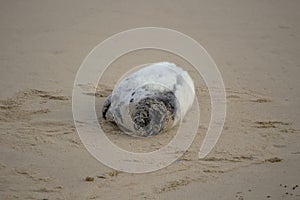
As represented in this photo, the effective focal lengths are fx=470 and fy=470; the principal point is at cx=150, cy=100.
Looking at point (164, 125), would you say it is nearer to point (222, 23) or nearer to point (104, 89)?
point (104, 89)

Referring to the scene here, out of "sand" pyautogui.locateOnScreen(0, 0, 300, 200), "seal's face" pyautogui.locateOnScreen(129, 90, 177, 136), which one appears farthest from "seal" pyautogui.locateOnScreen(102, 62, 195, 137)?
"sand" pyautogui.locateOnScreen(0, 0, 300, 200)

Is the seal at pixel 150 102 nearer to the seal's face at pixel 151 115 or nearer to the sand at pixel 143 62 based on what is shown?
the seal's face at pixel 151 115

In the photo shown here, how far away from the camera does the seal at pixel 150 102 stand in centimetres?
338

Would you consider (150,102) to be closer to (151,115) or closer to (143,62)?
(151,115)

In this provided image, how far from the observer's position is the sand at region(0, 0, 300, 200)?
2859 mm

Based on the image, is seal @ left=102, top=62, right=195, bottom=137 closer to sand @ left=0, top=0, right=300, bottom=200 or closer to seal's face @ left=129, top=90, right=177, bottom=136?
seal's face @ left=129, top=90, right=177, bottom=136

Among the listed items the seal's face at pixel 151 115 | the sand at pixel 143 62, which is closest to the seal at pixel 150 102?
the seal's face at pixel 151 115

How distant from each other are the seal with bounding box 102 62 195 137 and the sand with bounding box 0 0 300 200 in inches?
4.2

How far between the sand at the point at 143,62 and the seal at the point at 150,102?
0.11 metres

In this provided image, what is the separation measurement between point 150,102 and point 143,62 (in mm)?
1557

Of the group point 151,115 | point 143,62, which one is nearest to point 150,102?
point 151,115

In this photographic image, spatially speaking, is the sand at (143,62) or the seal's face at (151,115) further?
the seal's face at (151,115)

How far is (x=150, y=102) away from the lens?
11.2ft

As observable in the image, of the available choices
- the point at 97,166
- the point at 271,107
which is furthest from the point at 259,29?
the point at 97,166
